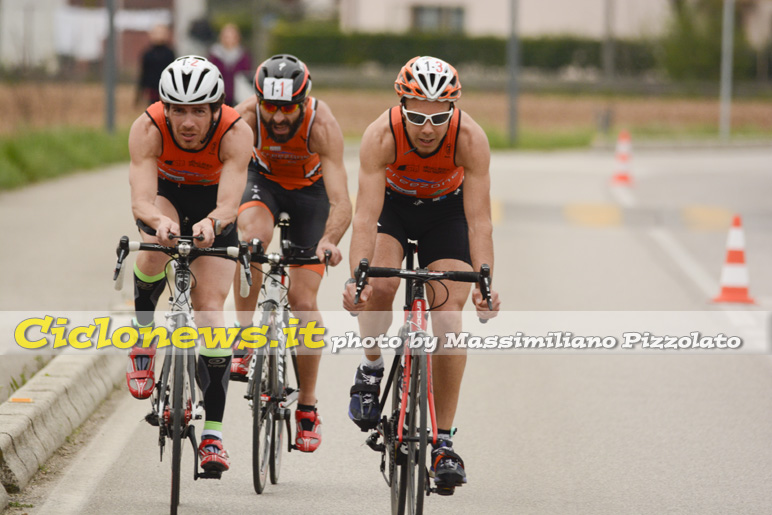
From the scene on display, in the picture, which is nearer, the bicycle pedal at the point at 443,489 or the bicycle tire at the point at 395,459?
the bicycle tire at the point at 395,459

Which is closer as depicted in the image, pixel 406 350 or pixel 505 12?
pixel 406 350

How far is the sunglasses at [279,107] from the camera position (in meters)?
6.57

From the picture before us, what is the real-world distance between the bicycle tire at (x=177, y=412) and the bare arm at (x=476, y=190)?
1.40m

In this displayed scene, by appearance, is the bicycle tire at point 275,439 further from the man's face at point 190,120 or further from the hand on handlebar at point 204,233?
the man's face at point 190,120

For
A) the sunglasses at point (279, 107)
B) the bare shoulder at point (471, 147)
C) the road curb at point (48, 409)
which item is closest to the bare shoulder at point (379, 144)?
the bare shoulder at point (471, 147)

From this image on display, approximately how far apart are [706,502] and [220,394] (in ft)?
7.92

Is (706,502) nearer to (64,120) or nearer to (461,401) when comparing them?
(461,401)

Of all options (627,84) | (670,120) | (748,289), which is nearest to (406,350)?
(748,289)

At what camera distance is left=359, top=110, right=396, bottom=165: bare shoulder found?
5871mm

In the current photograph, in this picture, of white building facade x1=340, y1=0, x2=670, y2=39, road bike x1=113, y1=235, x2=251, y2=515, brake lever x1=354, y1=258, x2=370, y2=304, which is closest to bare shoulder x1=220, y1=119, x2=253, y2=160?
road bike x1=113, y1=235, x2=251, y2=515

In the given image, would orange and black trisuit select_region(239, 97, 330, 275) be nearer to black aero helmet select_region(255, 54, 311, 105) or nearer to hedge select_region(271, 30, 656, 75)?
black aero helmet select_region(255, 54, 311, 105)

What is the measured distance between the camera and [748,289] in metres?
11.9

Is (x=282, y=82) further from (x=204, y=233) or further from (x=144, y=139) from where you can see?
(x=204, y=233)

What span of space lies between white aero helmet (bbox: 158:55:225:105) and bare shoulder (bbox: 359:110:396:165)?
76 centimetres
